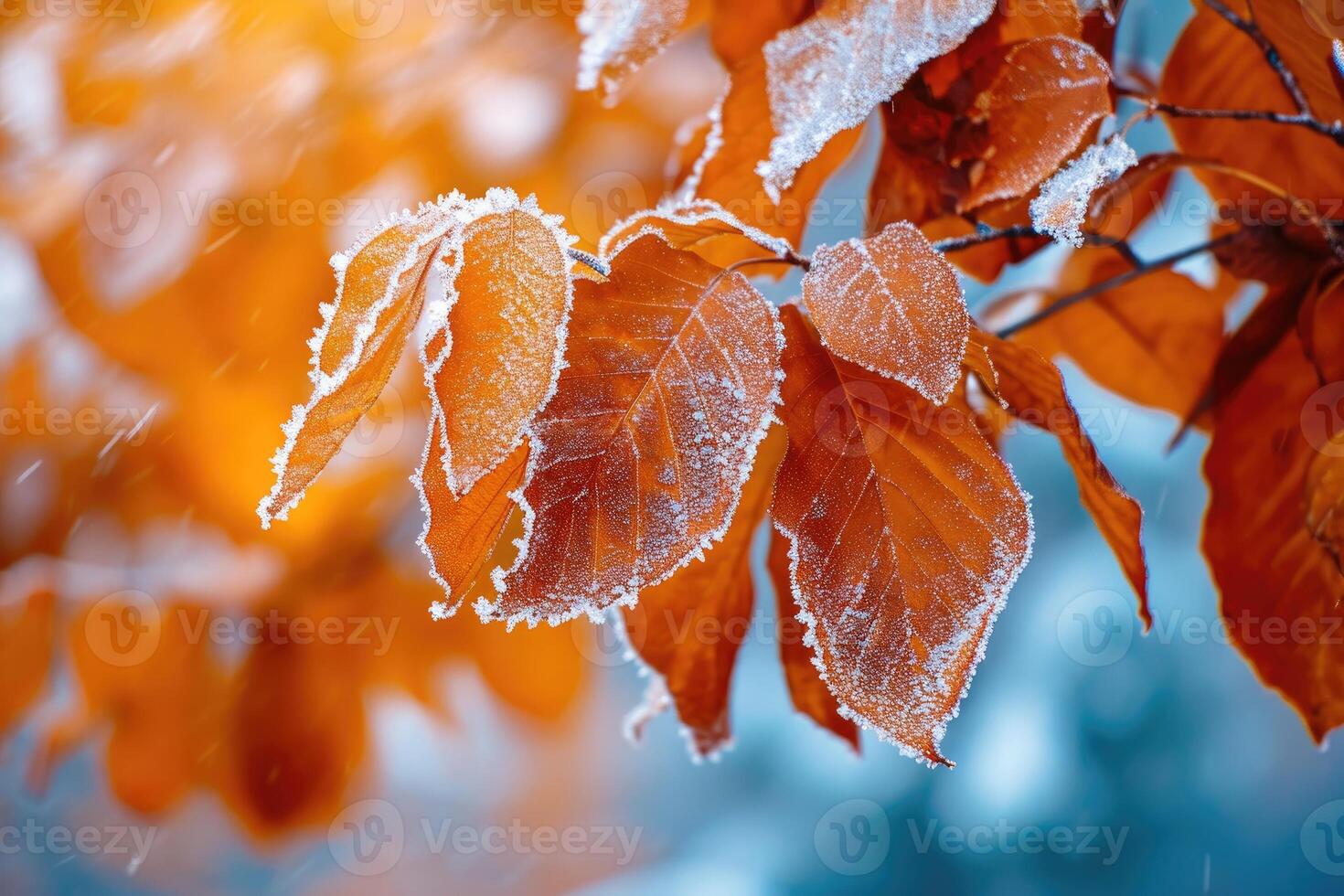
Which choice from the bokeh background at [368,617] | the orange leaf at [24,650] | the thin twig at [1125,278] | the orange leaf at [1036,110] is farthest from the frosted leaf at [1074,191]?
the orange leaf at [24,650]

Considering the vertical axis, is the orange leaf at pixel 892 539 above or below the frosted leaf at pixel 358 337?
→ below

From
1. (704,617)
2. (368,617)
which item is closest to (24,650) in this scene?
(368,617)

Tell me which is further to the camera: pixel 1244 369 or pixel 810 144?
pixel 1244 369

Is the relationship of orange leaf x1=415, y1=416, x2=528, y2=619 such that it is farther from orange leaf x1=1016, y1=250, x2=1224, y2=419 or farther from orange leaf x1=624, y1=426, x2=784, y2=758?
orange leaf x1=1016, y1=250, x2=1224, y2=419

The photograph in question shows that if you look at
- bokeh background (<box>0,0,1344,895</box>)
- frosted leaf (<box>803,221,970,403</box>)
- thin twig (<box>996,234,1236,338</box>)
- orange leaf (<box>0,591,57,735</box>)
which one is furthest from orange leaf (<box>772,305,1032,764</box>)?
orange leaf (<box>0,591,57,735</box>)

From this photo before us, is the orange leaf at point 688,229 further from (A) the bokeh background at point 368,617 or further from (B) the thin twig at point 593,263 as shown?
(A) the bokeh background at point 368,617

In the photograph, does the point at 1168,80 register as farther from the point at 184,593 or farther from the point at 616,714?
the point at 184,593

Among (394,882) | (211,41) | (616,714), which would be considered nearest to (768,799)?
(616,714)
